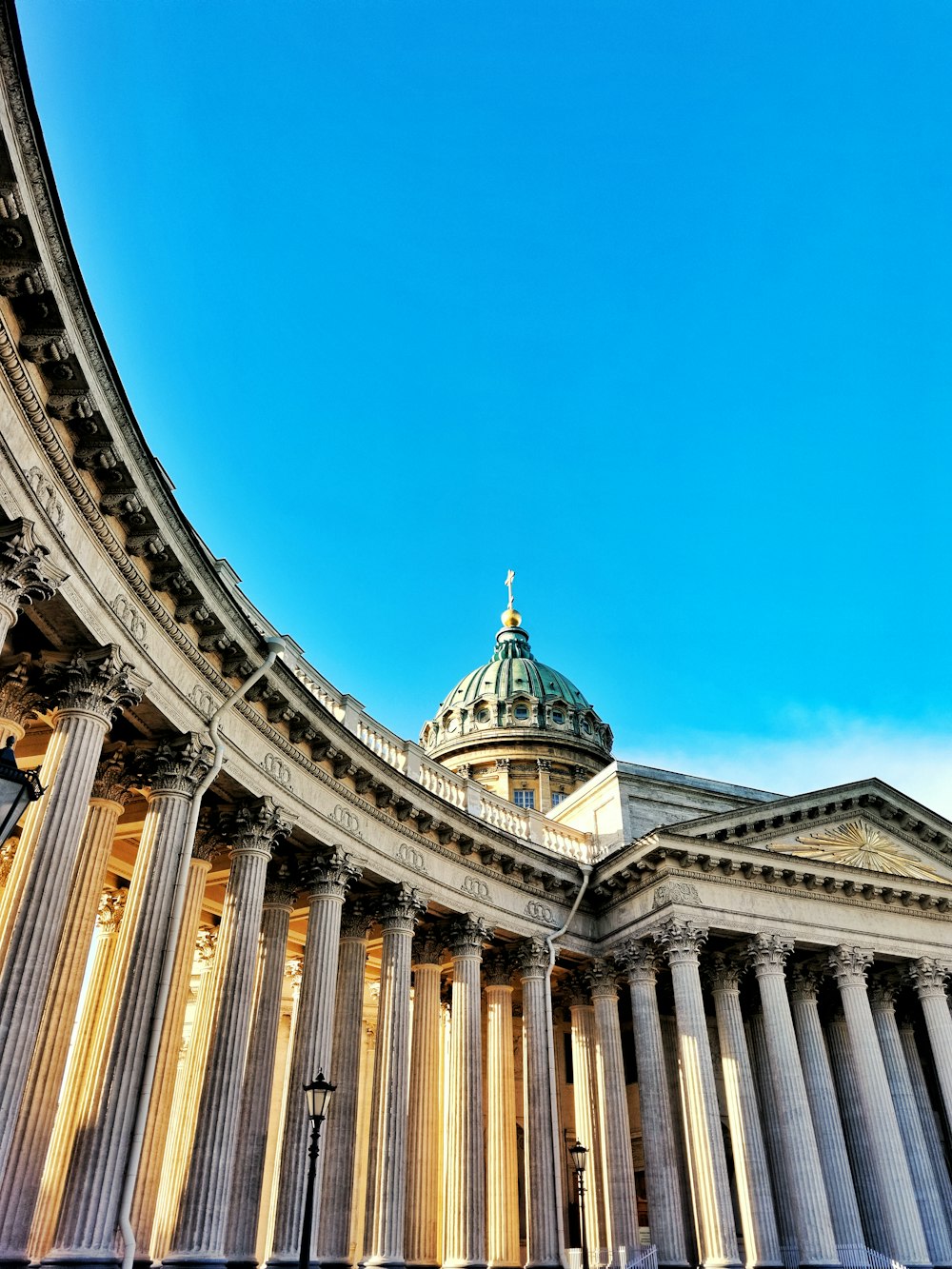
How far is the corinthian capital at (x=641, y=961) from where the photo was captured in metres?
29.9

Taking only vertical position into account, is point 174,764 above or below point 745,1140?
above

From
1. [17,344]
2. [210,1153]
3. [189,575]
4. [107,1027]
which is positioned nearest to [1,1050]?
[107,1027]

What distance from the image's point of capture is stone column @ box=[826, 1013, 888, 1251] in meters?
29.4

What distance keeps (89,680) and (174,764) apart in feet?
10.3

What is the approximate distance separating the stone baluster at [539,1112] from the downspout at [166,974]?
1332 cm

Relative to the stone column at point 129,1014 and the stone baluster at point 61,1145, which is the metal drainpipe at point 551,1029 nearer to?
the stone baluster at point 61,1145

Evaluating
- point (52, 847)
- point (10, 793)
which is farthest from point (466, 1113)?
point (10, 793)

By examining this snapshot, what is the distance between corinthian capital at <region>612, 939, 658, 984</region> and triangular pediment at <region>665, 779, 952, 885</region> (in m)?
3.76

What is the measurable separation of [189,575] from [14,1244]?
423 inches

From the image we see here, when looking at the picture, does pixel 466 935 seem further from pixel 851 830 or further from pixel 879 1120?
pixel 851 830

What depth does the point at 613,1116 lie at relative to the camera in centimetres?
2891

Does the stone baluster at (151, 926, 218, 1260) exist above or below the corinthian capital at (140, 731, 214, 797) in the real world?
below

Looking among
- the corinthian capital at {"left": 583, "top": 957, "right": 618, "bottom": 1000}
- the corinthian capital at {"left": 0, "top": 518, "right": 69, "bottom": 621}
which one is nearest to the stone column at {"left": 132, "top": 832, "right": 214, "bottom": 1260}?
the corinthian capital at {"left": 0, "top": 518, "right": 69, "bottom": 621}

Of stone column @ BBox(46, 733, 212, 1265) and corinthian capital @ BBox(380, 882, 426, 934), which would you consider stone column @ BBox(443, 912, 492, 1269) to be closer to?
corinthian capital @ BBox(380, 882, 426, 934)
